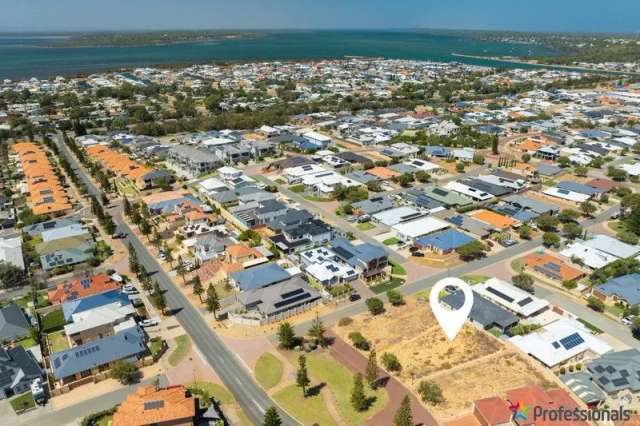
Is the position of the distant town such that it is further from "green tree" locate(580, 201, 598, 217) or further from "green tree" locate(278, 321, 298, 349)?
"green tree" locate(580, 201, 598, 217)

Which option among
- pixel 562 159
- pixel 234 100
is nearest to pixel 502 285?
pixel 562 159

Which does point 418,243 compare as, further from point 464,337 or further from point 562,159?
point 562,159

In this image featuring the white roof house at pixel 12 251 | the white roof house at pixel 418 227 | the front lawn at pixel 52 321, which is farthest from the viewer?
the white roof house at pixel 418 227

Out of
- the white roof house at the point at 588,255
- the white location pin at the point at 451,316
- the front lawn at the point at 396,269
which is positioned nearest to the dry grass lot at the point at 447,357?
the white location pin at the point at 451,316

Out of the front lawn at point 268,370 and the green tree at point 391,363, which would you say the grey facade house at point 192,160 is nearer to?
the front lawn at point 268,370

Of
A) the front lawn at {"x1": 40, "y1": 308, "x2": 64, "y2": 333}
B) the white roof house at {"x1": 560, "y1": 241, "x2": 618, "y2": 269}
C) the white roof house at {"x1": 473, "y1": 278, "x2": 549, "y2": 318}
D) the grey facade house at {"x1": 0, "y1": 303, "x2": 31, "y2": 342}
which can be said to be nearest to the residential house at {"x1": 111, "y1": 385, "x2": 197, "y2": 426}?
the front lawn at {"x1": 40, "y1": 308, "x2": 64, "y2": 333}

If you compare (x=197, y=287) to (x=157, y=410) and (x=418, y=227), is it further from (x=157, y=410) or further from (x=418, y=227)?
(x=418, y=227)
